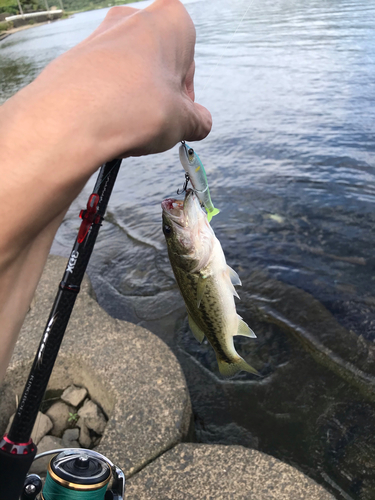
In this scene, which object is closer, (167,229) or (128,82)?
(128,82)

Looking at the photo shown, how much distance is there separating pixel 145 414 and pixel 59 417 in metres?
0.85

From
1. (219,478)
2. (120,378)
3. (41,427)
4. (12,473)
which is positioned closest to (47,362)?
(12,473)

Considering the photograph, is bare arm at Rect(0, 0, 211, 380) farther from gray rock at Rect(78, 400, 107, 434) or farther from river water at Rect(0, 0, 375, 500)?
river water at Rect(0, 0, 375, 500)

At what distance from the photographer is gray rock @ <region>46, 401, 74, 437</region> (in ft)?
10.8

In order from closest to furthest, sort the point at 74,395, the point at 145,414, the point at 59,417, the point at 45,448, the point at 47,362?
1. the point at 47,362
2. the point at 145,414
3. the point at 45,448
4. the point at 59,417
5. the point at 74,395

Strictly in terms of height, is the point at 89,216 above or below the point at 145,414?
above

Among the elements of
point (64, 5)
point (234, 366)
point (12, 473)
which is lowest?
point (234, 366)

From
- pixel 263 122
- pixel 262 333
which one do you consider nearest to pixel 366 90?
pixel 263 122

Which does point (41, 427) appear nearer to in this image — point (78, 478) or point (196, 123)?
point (78, 478)

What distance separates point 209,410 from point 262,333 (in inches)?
42.3

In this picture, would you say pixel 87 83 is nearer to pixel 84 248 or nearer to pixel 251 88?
pixel 84 248

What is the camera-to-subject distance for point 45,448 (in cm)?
301

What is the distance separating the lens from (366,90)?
10547 millimetres

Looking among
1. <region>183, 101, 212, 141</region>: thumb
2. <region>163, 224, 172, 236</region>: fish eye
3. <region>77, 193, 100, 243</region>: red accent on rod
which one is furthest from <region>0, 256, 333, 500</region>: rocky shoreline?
<region>183, 101, 212, 141</region>: thumb
